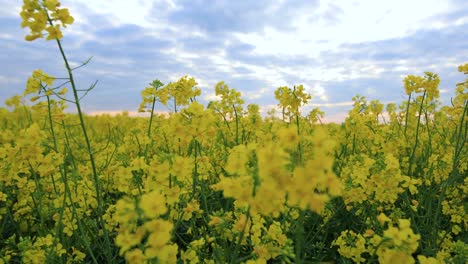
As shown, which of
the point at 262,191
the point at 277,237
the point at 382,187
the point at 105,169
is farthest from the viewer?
the point at 105,169

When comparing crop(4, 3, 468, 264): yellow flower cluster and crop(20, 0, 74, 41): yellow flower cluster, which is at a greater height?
crop(20, 0, 74, 41): yellow flower cluster

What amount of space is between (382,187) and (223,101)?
10.0ft

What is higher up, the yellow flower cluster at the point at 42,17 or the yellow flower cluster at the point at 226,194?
the yellow flower cluster at the point at 42,17

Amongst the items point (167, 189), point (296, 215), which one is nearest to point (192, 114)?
point (167, 189)

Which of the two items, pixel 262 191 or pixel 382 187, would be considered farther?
pixel 382 187

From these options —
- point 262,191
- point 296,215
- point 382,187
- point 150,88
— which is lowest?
point 296,215

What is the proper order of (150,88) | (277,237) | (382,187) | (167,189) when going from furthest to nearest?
(150,88), (382,187), (277,237), (167,189)

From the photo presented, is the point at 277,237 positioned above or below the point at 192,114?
below

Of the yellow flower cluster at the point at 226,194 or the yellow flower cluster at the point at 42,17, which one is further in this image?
the yellow flower cluster at the point at 42,17

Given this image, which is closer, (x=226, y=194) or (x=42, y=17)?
(x=226, y=194)

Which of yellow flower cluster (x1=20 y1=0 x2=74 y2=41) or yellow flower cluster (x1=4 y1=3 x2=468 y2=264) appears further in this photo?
yellow flower cluster (x1=20 y1=0 x2=74 y2=41)

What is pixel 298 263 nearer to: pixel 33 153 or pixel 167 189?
pixel 167 189

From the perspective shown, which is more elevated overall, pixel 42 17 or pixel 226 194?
pixel 42 17

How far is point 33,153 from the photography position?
2.63 m
